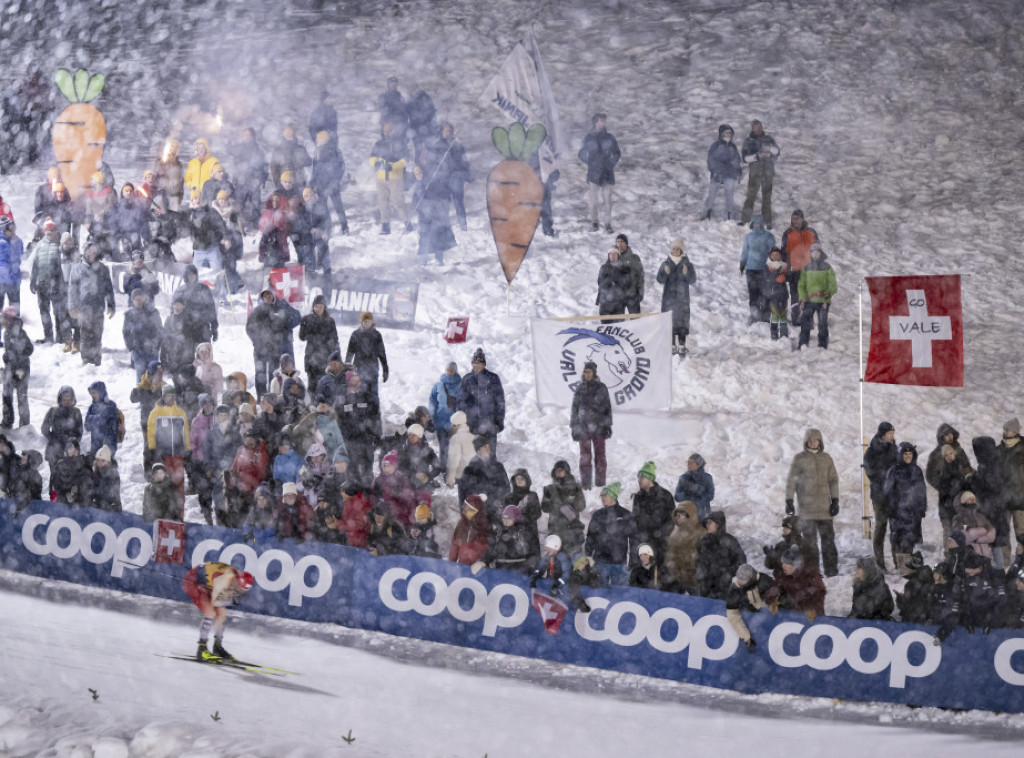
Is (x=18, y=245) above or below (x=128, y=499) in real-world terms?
above

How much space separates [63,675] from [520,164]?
657 cm

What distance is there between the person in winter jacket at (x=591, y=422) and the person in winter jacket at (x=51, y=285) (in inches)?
220

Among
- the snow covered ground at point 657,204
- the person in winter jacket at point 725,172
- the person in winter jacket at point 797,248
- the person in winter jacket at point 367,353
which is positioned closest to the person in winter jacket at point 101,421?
the snow covered ground at point 657,204

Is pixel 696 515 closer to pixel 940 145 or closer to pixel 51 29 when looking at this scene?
pixel 940 145

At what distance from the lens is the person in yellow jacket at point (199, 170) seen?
1339 cm

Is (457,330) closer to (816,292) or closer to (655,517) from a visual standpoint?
(816,292)

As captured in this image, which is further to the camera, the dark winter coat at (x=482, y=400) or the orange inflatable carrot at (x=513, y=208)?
the orange inflatable carrot at (x=513, y=208)

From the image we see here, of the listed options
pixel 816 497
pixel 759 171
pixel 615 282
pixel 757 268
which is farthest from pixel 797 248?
pixel 816 497

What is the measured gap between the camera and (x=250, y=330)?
444 inches

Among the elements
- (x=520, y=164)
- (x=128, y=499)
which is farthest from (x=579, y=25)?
(x=128, y=499)

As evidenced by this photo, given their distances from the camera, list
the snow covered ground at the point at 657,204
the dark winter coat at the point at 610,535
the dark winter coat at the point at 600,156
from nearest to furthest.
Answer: the dark winter coat at the point at 610,535, the snow covered ground at the point at 657,204, the dark winter coat at the point at 600,156

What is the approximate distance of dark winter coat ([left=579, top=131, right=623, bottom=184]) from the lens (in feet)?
42.2

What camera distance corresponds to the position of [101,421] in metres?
10.9

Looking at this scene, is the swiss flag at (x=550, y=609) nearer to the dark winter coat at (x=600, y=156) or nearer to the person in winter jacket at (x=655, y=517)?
the person in winter jacket at (x=655, y=517)
